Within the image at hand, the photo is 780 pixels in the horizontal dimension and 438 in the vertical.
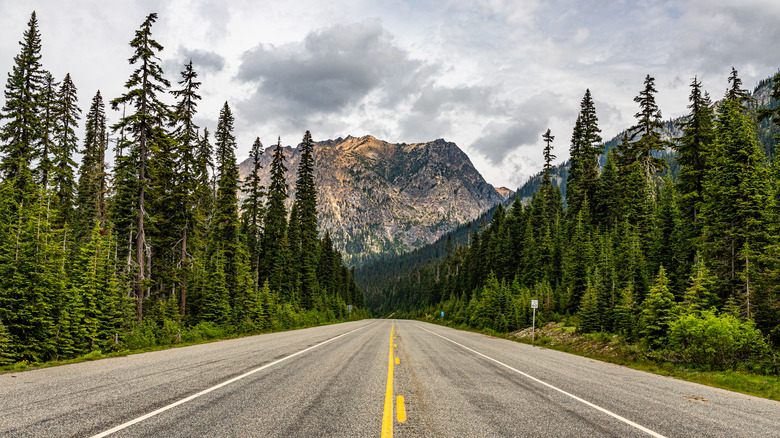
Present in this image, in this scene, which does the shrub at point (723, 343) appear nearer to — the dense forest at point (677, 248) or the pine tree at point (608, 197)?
the dense forest at point (677, 248)

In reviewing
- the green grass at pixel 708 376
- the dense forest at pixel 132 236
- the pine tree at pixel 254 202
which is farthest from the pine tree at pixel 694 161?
the pine tree at pixel 254 202

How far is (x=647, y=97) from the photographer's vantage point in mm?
40125

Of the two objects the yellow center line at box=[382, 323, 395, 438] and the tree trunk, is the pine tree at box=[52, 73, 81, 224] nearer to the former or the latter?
the tree trunk

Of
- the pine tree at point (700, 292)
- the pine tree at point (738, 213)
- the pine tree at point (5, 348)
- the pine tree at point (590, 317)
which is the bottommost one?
the pine tree at point (590, 317)

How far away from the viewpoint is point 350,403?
259 inches

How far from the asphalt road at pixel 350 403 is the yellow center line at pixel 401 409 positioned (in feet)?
0.06

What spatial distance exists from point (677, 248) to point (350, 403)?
28.6 m

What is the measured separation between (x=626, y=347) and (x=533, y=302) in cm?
845

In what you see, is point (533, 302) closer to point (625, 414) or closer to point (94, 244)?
point (625, 414)

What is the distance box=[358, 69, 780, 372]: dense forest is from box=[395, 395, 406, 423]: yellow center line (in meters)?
13.3

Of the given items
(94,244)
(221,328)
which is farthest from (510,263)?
(94,244)

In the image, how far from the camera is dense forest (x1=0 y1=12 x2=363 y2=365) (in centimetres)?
1326

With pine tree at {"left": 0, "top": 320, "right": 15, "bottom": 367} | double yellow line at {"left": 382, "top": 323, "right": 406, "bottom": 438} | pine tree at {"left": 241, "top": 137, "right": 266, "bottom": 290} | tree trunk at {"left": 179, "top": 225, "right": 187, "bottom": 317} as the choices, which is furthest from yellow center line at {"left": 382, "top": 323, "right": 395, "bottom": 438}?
pine tree at {"left": 241, "top": 137, "right": 266, "bottom": 290}

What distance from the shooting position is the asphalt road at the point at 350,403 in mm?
5148
